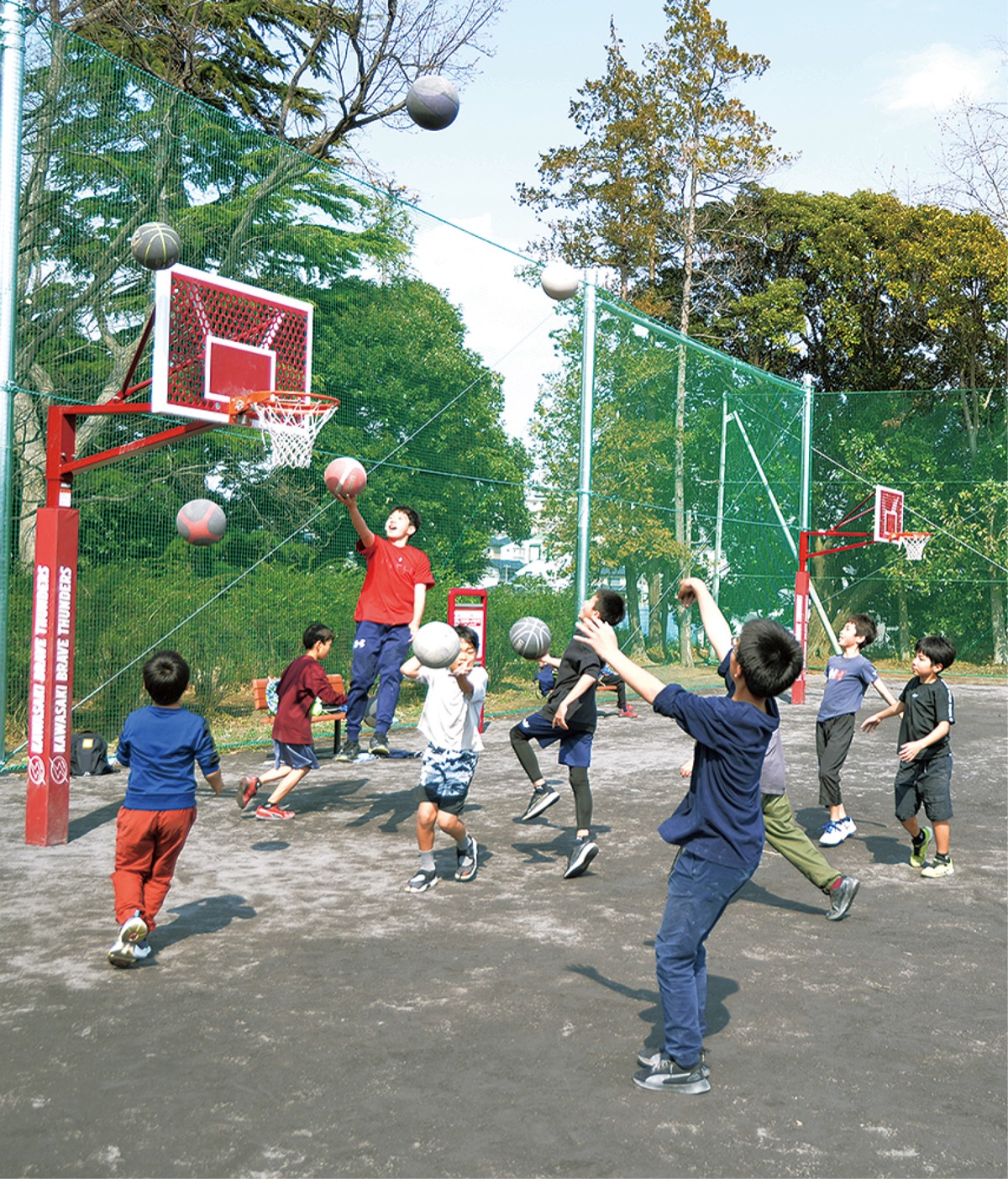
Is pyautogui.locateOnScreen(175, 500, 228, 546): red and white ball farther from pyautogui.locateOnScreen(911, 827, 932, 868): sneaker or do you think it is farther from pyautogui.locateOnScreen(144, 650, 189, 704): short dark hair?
pyautogui.locateOnScreen(911, 827, 932, 868): sneaker

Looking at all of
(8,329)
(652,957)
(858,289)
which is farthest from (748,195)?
(652,957)

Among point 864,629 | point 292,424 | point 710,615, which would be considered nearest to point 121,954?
point 710,615

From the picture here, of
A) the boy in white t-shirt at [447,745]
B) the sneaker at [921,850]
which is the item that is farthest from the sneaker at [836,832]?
the boy in white t-shirt at [447,745]

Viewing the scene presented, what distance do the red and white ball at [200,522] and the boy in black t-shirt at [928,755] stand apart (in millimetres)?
5537

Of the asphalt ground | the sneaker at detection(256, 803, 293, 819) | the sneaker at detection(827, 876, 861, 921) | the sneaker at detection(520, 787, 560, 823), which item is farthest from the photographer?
the sneaker at detection(256, 803, 293, 819)

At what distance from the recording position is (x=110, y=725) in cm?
1041

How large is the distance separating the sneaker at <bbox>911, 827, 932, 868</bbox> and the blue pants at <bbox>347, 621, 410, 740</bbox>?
3.70m

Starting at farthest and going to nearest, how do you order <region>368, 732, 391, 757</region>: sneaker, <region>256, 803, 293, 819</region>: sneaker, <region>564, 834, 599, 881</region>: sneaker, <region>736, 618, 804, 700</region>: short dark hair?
<region>256, 803, 293, 819</region>: sneaker → <region>368, 732, 391, 757</region>: sneaker → <region>564, 834, 599, 881</region>: sneaker → <region>736, 618, 804, 700</region>: short dark hair

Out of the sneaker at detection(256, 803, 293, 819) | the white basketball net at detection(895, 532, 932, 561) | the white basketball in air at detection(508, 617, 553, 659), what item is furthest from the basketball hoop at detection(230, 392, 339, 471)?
the white basketball net at detection(895, 532, 932, 561)

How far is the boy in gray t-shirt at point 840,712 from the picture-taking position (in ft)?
26.3

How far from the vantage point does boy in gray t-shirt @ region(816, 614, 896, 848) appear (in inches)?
316

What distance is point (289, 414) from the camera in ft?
27.6

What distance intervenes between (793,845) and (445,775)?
74.2 inches

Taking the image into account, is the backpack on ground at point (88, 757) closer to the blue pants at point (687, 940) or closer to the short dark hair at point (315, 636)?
the short dark hair at point (315, 636)
